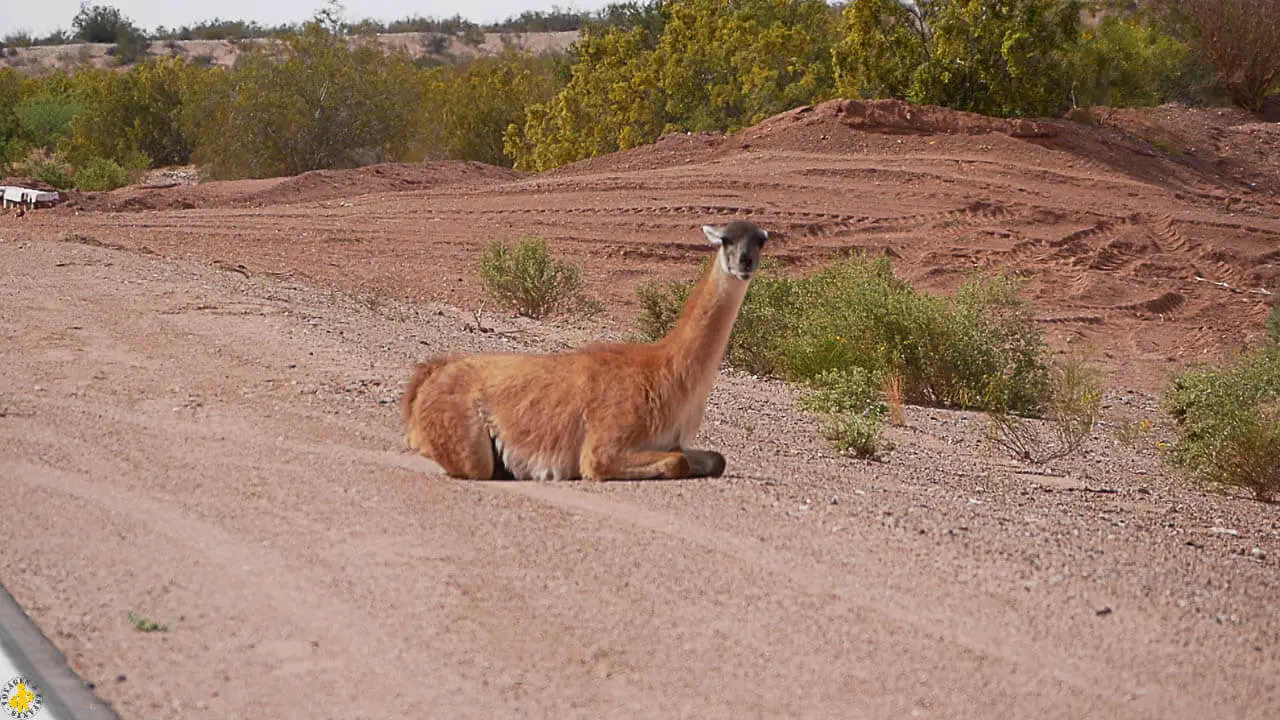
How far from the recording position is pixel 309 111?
123 ft

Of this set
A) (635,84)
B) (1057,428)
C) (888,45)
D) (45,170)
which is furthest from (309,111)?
(1057,428)

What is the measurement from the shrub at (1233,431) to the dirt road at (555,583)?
1844 millimetres

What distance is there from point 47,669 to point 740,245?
154 inches

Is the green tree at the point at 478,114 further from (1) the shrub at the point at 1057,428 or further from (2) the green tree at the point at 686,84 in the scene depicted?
(1) the shrub at the point at 1057,428

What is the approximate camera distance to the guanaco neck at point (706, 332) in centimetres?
793

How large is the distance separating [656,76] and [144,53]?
6334 centimetres

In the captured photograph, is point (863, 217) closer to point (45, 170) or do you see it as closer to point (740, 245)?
point (740, 245)

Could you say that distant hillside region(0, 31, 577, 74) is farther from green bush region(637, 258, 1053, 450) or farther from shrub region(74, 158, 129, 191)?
green bush region(637, 258, 1053, 450)

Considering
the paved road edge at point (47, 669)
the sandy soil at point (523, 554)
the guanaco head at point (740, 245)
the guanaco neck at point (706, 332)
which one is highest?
the guanaco head at point (740, 245)

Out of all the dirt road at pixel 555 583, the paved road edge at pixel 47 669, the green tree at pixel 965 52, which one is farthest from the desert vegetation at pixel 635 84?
the paved road edge at pixel 47 669

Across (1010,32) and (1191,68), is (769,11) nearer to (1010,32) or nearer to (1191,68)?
(1010,32)

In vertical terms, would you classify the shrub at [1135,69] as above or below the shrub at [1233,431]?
above

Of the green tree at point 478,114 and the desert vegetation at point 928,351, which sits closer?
the desert vegetation at point 928,351

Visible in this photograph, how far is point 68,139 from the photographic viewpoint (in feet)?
155
